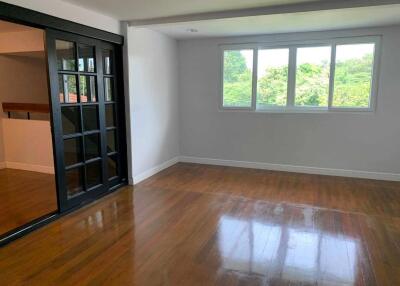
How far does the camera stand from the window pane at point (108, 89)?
Result: 409 cm

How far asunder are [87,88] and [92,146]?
0.75 metres

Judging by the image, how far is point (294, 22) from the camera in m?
4.17

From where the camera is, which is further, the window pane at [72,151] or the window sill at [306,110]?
the window sill at [306,110]

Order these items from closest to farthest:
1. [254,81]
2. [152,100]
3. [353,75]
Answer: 1. [353,75]
2. [152,100]
3. [254,81]

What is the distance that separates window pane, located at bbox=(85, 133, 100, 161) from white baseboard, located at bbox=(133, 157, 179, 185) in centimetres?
85

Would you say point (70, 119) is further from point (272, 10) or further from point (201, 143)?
point (201, 143)

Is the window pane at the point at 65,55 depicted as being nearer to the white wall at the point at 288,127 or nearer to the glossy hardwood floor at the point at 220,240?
the glossy hardwood floor at the point at 220,240

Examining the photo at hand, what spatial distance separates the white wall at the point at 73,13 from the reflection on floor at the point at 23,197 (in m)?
2.23

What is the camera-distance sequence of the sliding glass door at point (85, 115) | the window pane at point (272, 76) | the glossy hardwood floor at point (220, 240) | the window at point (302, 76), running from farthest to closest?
the window pane at point (272, 76) → the window at point (302, 76) → the sliding glass door at point (85, 115) → the glossy hardwood floor at point (220, 240)

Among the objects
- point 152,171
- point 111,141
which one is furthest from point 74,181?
point 152,171

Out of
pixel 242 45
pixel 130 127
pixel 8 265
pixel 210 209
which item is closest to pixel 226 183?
pixel 210 209

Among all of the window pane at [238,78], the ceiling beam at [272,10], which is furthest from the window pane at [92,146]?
the window pane at [238,78]

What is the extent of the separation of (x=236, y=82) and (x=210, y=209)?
2.76 m

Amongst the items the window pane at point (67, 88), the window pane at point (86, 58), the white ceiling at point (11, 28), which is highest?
the white ceiling at point (11, 28)
